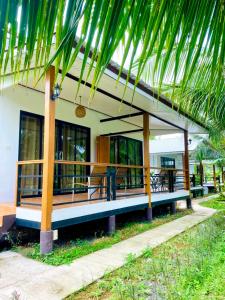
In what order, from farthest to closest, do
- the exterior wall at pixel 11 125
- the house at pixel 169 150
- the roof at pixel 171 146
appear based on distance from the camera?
the house at pixel 169 150, the roof at pixel 171 146, the exterior wall at pixel 11 125

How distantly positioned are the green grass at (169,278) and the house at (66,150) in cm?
163

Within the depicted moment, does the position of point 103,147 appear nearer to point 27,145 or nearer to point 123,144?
point 123,144

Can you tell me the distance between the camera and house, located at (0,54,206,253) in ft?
16.5

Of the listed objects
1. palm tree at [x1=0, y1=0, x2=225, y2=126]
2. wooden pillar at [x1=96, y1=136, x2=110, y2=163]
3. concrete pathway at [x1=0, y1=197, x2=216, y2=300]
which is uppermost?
wooden pillar at [x1=96, y1=136, x2=110, y2=163]

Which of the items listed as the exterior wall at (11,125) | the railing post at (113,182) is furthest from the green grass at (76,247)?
the exterior wall at (11,125)

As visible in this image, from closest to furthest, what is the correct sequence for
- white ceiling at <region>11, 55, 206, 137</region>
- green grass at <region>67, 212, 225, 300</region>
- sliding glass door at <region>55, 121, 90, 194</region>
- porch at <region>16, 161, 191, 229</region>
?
green grass at <region>67, 212, 225, 300</region>
porch at <region>16, 161, 191, 229</region>
white ceiling at <region>11, 55, 206, 137</region>
sliding glass door at <region>55, 121, 90, 194</region>

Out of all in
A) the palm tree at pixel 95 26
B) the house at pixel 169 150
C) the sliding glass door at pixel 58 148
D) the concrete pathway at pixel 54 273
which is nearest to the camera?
the palm tree at pixel 95 26

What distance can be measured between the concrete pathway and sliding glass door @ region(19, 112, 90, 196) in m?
1.85

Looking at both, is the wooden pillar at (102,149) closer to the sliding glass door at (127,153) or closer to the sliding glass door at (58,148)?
the sliding glass door at (58,148)

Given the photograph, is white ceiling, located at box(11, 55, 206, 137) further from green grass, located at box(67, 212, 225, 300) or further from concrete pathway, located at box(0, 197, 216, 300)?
concrete pathway, located at box(0, 197, 216, 300)

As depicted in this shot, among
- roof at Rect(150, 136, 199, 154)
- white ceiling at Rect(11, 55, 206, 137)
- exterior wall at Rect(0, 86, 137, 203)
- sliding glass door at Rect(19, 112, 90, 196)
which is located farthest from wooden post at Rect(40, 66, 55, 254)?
roof at Rect(150, 136, 199, 154)

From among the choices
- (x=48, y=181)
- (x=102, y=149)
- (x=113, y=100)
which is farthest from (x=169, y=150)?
(x=48, y=181)

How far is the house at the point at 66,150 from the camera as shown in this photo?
5039 mm

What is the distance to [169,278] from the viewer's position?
3.53 m
